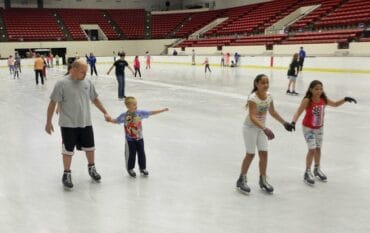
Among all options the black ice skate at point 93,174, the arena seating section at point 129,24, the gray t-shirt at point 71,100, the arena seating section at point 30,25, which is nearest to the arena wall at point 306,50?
the arena seating section at point 129,24

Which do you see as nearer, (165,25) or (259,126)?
(259,126)

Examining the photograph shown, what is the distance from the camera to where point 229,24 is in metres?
42.0

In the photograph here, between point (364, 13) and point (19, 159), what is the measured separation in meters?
26.8

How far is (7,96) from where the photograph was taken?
43.3 ft

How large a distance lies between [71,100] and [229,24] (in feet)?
129

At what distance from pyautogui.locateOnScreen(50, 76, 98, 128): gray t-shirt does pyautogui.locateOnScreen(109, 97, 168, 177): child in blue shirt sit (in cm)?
42

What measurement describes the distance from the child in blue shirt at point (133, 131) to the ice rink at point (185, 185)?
0.61 ft

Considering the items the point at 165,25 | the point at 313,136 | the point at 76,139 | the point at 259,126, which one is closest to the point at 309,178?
the point at 313,136

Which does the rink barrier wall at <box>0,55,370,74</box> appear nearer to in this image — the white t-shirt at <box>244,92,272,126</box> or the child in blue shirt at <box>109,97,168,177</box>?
the white t-shirt at <box>244,92,272,126</box>

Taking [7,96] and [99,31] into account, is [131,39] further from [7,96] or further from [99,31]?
[7,96]

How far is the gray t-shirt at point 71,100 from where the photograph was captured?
4289 mm

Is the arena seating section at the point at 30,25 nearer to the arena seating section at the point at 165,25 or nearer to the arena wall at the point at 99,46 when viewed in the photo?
the arena wall at the point at 99,46

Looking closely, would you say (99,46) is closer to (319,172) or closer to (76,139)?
(76,139)

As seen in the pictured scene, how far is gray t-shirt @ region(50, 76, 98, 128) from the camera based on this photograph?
4289mm
